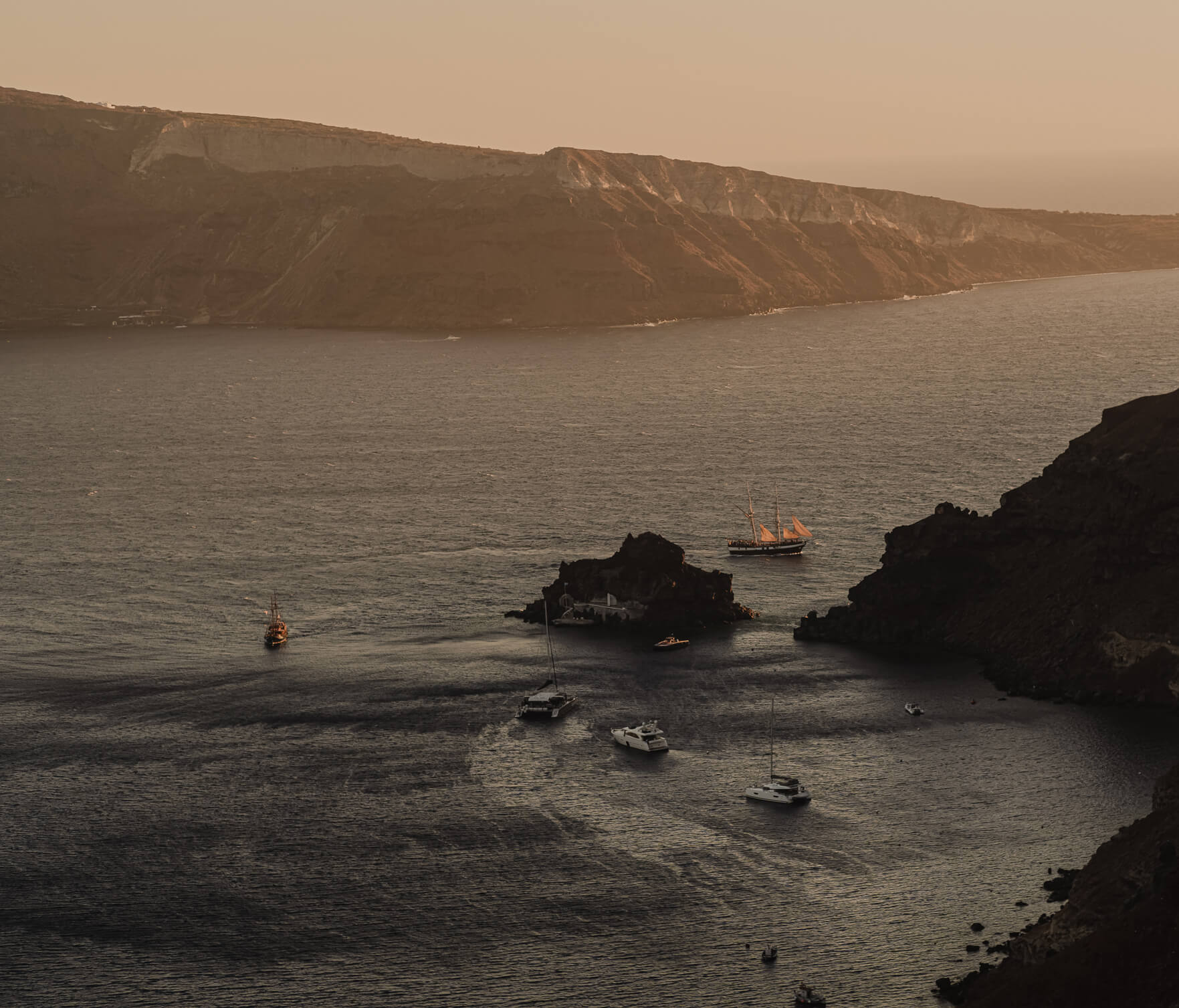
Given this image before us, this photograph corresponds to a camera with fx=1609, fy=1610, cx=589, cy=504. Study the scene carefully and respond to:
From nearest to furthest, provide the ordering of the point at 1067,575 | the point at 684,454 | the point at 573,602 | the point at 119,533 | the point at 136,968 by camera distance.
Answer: the point at 136,968
the point at 1067,575
the point at 573,602
the point at 119,533
the point at 684,454

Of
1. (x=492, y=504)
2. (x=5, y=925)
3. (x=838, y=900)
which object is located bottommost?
(x=5, y=925)

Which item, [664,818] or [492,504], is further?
[492,504]

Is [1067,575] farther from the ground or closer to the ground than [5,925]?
farther from the ground

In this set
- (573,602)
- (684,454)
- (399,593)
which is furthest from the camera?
(684,454)

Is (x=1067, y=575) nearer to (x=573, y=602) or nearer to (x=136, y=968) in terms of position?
(x=573, y=602)

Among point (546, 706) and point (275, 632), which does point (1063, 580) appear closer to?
point (546, 706)

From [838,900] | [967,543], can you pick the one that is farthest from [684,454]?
[838,900]
